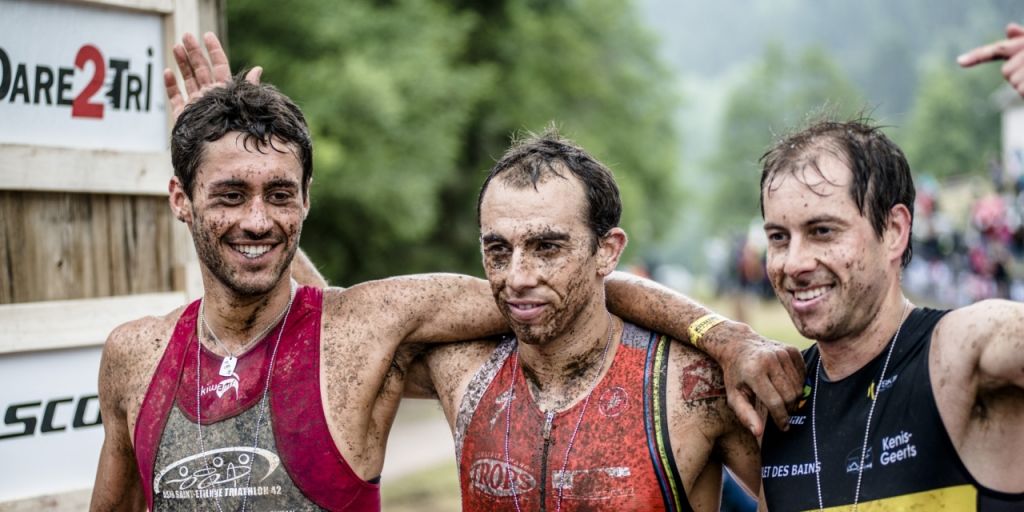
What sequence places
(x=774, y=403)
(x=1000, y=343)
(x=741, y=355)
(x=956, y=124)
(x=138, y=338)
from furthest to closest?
(x=956, y=124) → (x=138, y=338) → (x=741, y=355) → (x=774, y=403) → (x=1000, y=343)

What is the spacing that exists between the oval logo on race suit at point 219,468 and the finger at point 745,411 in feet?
4.56

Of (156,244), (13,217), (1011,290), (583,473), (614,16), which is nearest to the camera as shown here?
(583,473)

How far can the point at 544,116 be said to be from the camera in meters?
24.1

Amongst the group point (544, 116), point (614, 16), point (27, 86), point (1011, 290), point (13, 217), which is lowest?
point (1011, 290)

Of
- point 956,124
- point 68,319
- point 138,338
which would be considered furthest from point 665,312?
point 956,124

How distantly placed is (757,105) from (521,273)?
6815cm

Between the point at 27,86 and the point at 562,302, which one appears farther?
the point at 27,86

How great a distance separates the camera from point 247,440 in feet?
10.4

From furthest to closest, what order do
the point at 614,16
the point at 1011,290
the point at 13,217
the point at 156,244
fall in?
the point at 614,16
the point at 1011,290
the point at 156,244
the point at 13,217

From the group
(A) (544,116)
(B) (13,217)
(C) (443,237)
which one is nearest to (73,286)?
(B) (13,217)

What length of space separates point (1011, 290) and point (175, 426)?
21275mm

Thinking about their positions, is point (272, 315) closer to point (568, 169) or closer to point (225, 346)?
point (225, 346)

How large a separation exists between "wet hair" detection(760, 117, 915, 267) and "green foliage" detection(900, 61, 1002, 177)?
63.7 metres

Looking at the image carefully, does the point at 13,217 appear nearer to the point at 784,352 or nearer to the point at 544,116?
the point at 784,352
